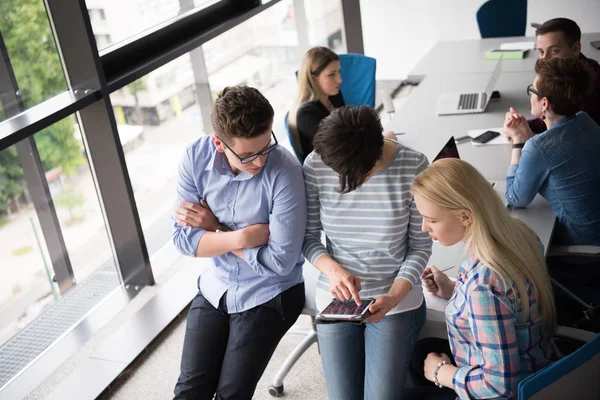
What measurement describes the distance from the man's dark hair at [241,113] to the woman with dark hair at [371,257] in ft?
0.74

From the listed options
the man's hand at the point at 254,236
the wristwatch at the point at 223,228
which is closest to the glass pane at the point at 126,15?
the wristwatch at the point at 223,228

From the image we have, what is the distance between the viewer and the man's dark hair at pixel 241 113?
222 centimetres

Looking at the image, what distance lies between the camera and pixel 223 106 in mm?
2234

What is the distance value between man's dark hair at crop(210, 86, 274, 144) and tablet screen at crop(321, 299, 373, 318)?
2.09 ft

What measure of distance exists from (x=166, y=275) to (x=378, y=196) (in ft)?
7.06

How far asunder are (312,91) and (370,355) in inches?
70.9

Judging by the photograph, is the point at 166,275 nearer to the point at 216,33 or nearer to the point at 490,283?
the point at 216,33

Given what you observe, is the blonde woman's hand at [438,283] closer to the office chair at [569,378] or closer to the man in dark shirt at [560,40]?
the office chair at [569,378]

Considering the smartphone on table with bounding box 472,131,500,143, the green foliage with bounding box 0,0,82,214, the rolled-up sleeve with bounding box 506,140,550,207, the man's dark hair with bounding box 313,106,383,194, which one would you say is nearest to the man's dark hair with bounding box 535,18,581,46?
the smartphone on table with bounding box 472,131,500,143

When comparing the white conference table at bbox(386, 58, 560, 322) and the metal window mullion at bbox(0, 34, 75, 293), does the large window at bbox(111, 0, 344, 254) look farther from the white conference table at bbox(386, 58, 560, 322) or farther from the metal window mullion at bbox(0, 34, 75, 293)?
the white conference table at bbox(386, 58, 560, 322)

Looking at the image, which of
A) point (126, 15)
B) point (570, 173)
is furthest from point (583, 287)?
point (126, 15)

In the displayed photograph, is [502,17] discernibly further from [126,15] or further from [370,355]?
[370,355]

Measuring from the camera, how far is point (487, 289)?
5.78ft

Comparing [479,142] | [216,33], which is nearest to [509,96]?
[479,142]
